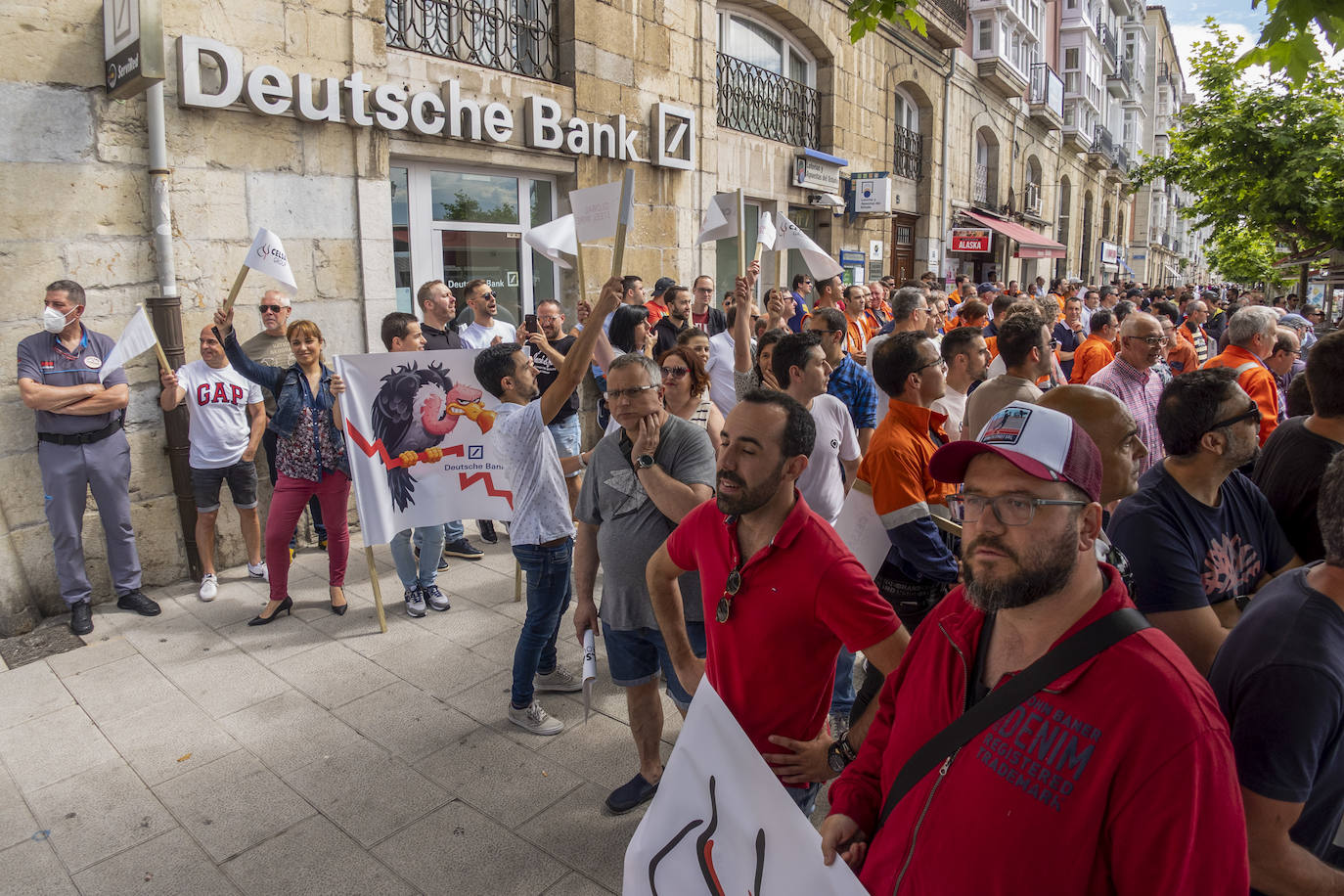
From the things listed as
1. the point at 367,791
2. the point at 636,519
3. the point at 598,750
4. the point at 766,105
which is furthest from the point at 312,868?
the point at 766,105

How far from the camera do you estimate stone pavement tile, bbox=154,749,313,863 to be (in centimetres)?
333

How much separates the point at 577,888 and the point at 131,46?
18.3 ft

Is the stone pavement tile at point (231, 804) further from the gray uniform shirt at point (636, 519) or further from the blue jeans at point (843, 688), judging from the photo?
the blue jeans at point (843, 688)

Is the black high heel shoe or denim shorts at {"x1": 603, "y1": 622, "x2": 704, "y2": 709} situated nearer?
denim shorts at {"x1": 603, "y1": 622, "x2": 704, "y2": 709}

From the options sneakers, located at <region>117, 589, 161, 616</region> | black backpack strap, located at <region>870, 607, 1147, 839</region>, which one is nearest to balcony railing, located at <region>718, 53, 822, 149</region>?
sneakers, located at <region>117, 589, 161, 616</region>

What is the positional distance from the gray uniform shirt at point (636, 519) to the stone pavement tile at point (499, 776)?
2.81ft

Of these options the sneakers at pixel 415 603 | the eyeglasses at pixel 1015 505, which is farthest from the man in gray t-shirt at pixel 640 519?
the sneakers at pixel 415 603

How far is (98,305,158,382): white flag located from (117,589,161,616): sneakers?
1.49m

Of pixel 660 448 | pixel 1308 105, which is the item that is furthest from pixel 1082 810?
pixel 1308 105

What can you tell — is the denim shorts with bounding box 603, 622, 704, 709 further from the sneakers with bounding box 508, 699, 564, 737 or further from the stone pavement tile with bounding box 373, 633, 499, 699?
the stone pavement tile with bounding box 373, 633, 499, 699

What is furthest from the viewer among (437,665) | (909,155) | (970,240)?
(970,240)

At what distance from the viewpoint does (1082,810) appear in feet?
4.29

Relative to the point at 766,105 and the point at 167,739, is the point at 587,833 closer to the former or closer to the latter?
the point at 167,739

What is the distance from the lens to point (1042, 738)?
138 centimetres
